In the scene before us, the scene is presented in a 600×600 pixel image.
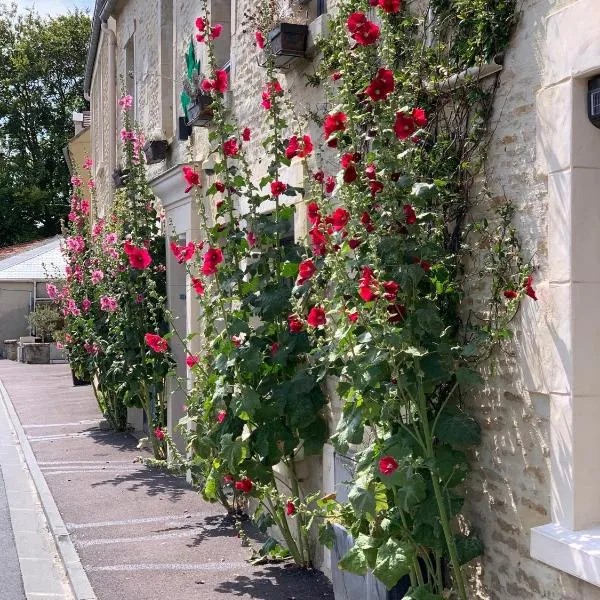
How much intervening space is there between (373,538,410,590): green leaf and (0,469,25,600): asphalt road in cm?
276

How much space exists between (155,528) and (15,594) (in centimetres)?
170

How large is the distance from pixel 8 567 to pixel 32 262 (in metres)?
28.3

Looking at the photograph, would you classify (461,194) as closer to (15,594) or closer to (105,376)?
(15,594)

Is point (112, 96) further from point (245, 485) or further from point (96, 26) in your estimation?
point (245, 485)

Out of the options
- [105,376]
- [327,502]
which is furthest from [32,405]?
[327,502]

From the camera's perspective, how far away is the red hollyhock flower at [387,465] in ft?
13.3

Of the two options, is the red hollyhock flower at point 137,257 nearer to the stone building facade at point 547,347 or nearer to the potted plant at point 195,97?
the potted plant at point 195,97

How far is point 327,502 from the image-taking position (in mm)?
5250

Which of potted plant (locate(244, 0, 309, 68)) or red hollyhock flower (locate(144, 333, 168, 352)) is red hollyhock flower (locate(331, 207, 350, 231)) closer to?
potted plant (locate(244, 0, 309, 68))

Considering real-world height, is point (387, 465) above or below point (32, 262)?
below

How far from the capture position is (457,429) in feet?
13.7

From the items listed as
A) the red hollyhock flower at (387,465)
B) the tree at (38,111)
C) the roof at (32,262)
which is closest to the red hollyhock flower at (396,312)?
the red hollyhock flower at (387,465)

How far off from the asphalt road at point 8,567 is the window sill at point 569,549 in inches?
143

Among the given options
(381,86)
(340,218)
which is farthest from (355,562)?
(381,86)
